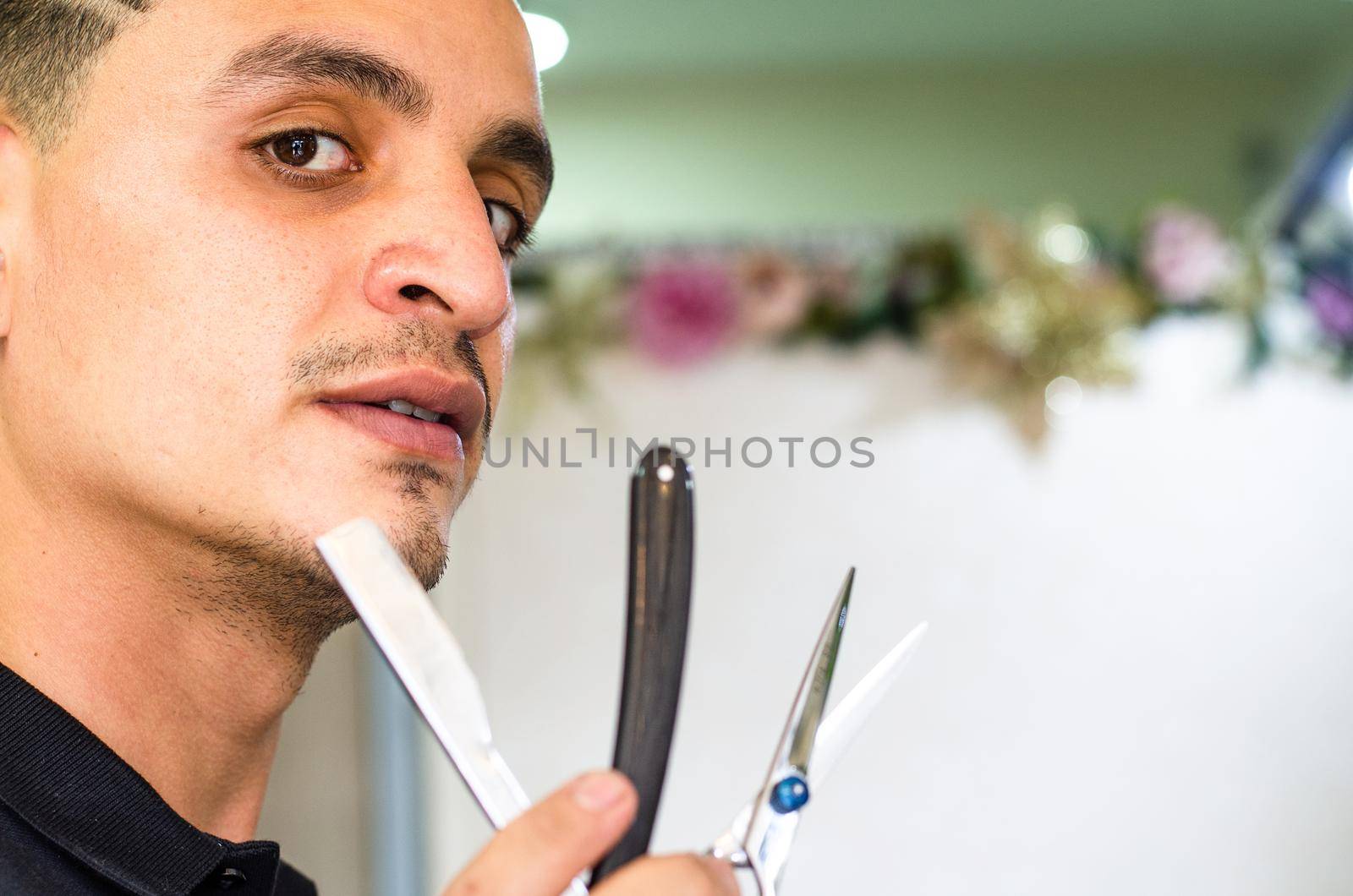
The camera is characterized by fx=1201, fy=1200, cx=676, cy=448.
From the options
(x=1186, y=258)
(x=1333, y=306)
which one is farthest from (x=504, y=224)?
(x=1333, y=306)

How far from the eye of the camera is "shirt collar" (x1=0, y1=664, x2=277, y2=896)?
54cm

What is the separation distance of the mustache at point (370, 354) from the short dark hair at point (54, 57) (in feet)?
0.64

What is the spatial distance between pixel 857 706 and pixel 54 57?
0.53 metres

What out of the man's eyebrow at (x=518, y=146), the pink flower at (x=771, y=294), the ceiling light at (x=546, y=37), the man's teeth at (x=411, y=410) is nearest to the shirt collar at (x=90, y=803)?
the man's teeth at (x=411, y=410)

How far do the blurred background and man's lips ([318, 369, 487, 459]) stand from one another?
4.64 feet

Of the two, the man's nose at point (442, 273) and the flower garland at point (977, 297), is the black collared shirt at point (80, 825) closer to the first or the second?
the man's nose at point (442, 273)

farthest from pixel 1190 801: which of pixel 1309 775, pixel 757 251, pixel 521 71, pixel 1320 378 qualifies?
pixel 521 71

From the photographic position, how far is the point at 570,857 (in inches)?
14.2

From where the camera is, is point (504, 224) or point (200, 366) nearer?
point (200, 366)

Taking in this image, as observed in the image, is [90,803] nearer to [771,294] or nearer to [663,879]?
[663,879]

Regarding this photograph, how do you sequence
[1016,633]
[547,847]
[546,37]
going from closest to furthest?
[547,847], [1016,633], [546,37]

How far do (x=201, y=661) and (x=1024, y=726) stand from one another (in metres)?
1.62

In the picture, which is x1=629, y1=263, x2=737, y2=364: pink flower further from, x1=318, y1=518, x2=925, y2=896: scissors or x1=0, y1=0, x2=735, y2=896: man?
x1=318, y1=518, x2=925, y2=896: scissors

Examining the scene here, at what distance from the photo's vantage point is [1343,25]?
300cm
